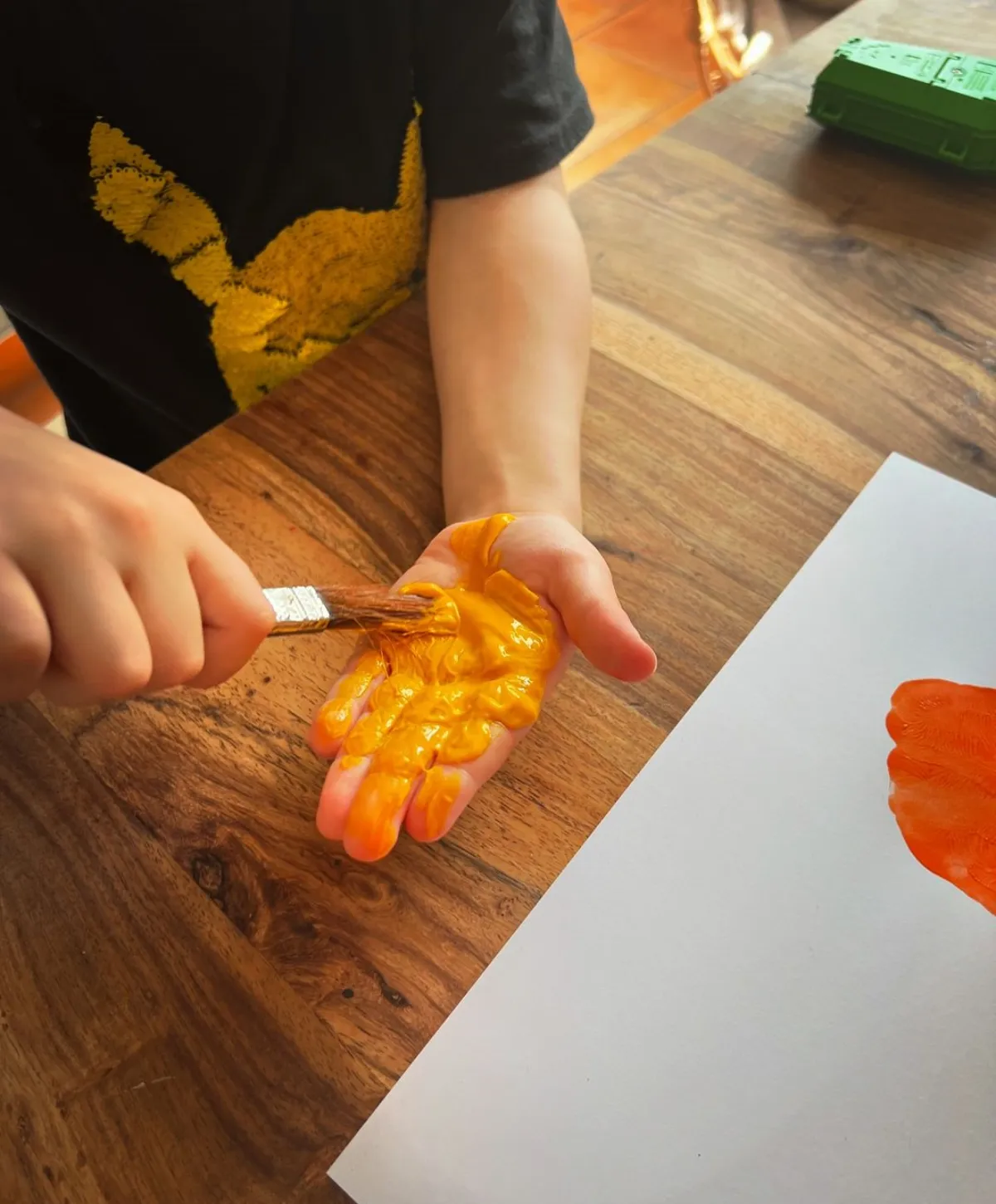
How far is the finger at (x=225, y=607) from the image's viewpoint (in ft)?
1.07

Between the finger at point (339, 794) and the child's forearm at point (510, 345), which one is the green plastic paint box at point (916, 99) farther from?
the finger at point (339, 794)

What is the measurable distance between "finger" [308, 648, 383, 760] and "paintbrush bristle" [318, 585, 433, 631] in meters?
0.02

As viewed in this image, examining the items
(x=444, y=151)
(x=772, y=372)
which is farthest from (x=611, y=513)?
(x=444, y=151)

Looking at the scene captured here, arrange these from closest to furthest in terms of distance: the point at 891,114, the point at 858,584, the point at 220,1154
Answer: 1. the point at 220,1154
2. the point at 858,584
3. the point at 891,114

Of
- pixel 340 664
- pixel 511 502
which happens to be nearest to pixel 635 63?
pixel 511 502

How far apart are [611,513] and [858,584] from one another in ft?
0.44

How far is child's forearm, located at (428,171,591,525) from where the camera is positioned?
0.48 m

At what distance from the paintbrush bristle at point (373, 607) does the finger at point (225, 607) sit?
5 cm

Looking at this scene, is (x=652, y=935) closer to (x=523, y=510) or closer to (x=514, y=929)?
(x=514, y=929)

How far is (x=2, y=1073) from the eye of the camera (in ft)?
1.06

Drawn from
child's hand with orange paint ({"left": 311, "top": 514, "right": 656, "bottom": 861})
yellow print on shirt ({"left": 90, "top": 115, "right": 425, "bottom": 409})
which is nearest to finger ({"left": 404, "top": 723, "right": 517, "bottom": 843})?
child's hand with orange paint ({"left": 311, "top": 514, "right": 656, "bottom": 861})

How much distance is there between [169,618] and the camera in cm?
31

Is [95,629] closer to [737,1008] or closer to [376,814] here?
[376,814]

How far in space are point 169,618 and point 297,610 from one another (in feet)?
0.22
